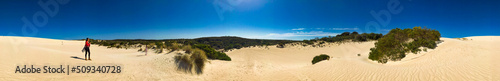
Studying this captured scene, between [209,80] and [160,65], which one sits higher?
[160,65]

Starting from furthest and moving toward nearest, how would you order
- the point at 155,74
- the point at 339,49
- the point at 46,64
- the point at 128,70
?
1. the point at 339,49
2. the point at 155,74
3. the point at 128,70
4. the point at 46,64

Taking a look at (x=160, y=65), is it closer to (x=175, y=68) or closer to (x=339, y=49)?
(x=175, y=68)

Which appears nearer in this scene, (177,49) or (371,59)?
(177,49)

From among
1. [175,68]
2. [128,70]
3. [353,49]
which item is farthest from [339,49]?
[128,70]

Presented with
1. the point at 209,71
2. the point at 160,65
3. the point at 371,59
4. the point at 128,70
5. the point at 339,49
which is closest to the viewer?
the point at 128,70

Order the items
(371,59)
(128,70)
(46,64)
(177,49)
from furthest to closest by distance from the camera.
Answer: (371,59), (177,49), (128,70), (46,64)

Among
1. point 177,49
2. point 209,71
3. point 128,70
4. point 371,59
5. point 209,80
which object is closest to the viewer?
point 128,70

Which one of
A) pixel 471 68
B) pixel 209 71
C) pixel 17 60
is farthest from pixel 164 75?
pixel 471 68

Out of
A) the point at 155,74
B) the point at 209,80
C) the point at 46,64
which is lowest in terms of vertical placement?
the point at 209,80

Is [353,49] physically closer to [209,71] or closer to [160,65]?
[209,71]
